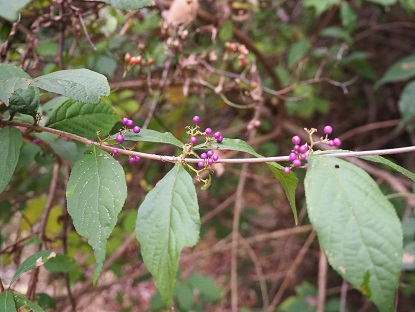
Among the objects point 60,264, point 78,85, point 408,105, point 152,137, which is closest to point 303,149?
point 152,137

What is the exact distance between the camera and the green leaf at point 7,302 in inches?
35.0

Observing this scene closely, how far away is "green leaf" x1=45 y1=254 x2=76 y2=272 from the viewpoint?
129 centimetres

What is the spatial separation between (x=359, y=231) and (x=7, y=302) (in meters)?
0.69

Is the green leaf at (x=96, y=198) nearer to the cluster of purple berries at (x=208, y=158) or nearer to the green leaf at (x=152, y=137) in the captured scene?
the green leaf at (x=152, y=137)

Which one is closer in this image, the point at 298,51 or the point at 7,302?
the point at 7,302

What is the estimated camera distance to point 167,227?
2.64 ft

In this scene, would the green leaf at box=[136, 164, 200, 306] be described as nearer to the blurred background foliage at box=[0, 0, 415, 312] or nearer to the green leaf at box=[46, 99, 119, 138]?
the green leaf at box=[46, 99, 119, 138]

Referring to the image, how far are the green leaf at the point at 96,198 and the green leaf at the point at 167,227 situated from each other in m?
0.07

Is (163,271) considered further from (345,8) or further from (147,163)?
(345,8)

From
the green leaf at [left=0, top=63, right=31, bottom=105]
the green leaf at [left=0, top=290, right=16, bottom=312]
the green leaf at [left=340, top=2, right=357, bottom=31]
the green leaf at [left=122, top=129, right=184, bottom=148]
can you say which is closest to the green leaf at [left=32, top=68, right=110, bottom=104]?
the green leaf at [left=0, top=63, right=31, bottom=105]

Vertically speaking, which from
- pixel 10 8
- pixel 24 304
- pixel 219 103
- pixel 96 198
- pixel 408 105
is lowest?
pixel 219 103

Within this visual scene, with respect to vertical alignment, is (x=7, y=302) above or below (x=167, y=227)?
below

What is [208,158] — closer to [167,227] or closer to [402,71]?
[167,227]

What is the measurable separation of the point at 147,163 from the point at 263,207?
225 cm
